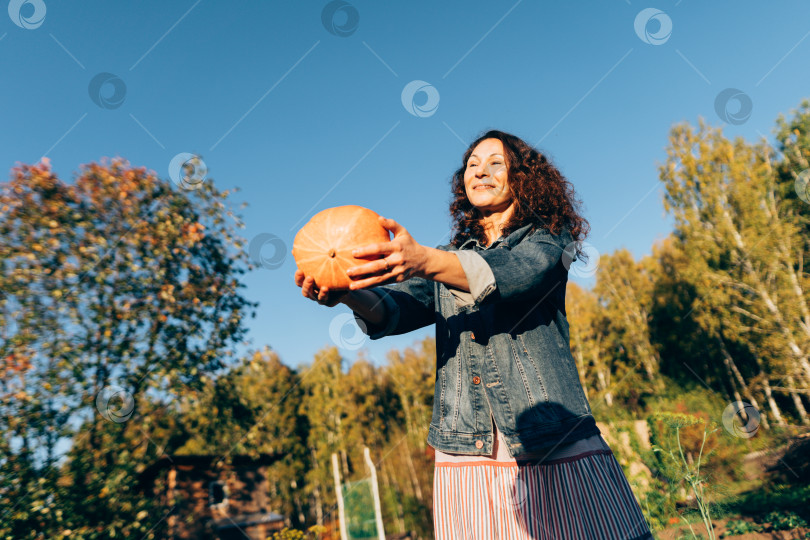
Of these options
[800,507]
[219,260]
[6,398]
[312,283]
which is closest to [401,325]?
[312,283]

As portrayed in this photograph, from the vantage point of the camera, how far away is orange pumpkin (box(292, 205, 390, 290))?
1533mm

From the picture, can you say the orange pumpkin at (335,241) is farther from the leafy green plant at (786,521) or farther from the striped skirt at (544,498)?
the leafy green plant at (786,521)

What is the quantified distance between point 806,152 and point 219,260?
25914 millimetres

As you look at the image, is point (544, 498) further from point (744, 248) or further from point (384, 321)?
point (744, 248)

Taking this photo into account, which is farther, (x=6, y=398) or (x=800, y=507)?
(x=800, y=507)

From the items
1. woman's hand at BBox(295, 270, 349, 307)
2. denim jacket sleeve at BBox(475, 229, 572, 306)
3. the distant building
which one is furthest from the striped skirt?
the distant building

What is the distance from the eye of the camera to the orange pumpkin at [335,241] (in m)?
1.53

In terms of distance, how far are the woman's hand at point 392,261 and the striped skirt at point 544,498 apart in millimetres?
702

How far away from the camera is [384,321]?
1.79 meters

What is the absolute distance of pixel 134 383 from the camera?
7.14m

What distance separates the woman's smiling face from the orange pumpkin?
0.48 meters

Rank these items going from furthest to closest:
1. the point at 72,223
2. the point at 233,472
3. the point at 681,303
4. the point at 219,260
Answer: the point at 681,303 < the point at 233,472 < the point at 219,260 < the point at 72,223

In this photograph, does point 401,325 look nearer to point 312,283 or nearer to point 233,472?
point 312,283

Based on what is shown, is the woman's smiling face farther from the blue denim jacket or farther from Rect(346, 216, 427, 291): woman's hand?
Rect(346, 216, 427, 291): woman's hand
